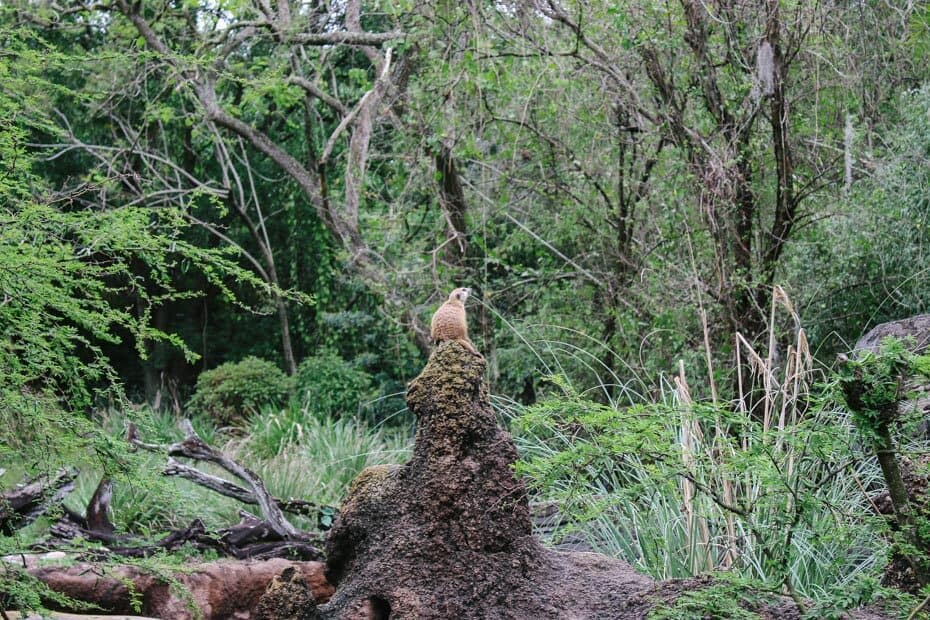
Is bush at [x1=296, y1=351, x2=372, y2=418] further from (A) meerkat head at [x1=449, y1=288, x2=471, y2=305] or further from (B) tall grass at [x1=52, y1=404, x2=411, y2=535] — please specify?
(A) meerkat head at [x1=449, y1=288, x2=471, y2=305]

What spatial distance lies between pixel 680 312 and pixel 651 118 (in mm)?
1399

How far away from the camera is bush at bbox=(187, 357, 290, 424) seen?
1123cm

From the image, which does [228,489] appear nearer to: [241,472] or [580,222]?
[241,472]

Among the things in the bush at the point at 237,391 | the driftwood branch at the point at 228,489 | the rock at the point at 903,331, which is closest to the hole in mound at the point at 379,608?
the driftwood branch at the point at 228,489

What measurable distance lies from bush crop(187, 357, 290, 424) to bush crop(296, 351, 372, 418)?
0.33 m

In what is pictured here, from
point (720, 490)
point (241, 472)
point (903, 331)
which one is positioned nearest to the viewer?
point (720, 490)

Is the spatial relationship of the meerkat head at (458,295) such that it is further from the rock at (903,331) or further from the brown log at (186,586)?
the rock at (903,331)

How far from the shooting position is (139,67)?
10.4 metres

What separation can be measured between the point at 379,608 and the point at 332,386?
7980 mm

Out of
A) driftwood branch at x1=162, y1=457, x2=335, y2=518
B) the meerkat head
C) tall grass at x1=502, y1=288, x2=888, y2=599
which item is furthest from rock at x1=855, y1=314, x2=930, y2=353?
driftwood branch at x1=162, y1=457, x2=335, y2=518

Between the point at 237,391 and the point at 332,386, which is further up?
the point at 332,386

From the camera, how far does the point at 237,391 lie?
11219mm

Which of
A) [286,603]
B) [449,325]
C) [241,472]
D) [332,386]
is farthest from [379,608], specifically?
[332,386]

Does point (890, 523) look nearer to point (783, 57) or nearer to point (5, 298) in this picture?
point (5, 298)
